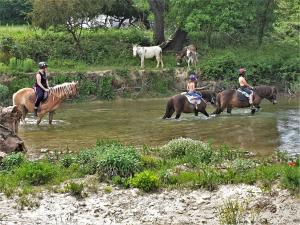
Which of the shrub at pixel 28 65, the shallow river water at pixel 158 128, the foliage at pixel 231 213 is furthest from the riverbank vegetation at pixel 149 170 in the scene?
the shrub at pixel 28 65

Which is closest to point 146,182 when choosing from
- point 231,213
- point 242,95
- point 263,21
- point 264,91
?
point 231,213

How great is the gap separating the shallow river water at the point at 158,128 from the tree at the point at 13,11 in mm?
22284

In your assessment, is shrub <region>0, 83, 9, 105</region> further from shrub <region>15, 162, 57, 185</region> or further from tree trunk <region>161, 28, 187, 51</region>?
shrub <region>15, 162, 57, 185</region>

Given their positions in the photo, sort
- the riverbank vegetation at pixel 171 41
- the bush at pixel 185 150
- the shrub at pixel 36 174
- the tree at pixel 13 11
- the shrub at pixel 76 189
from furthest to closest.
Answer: the tree at pixel 13 11, the riverbank vegetation at pixel 171 41, the bush at pixel 185 150, the shrub at pixel 36 174, the shrub at pixel 76 189

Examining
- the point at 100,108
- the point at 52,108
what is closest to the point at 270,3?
the point at 100,108

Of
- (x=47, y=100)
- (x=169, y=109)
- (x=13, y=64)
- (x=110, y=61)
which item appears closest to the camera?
(x=47, y=100)

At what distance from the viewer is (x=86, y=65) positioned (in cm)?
3447

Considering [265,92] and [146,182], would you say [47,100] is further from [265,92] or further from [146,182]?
[146,182]

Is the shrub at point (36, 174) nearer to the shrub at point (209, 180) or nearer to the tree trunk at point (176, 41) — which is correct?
the shrub at point (209, 180)

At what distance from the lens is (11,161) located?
558 inches

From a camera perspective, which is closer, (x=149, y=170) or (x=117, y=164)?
(x=117, y=164)

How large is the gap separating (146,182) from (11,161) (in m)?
3.68

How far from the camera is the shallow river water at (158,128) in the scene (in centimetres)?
1817

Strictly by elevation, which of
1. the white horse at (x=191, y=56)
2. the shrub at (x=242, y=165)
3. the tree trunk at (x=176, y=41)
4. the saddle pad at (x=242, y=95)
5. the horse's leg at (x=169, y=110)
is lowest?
the horse's leg at (x=169, y=110)
